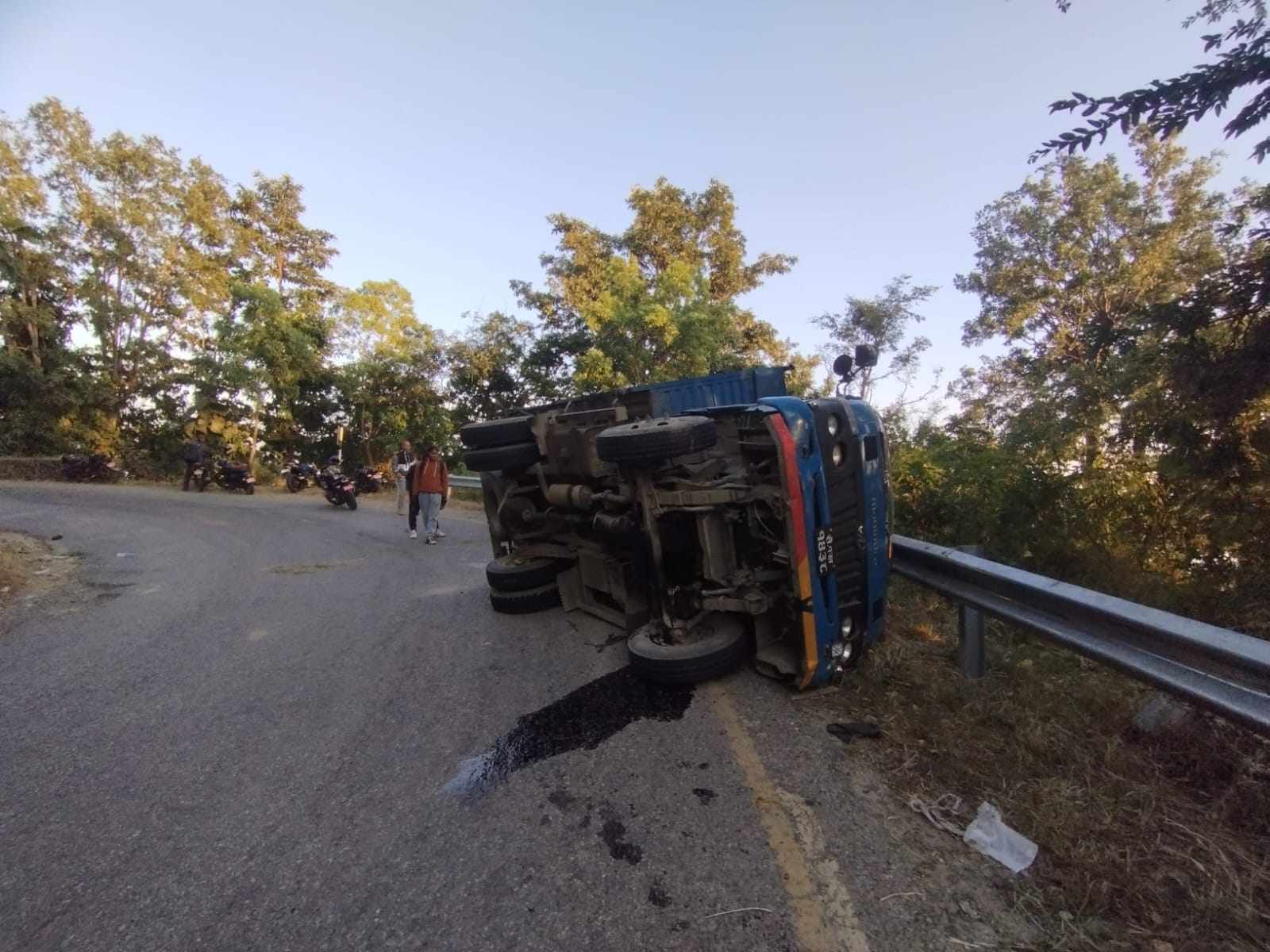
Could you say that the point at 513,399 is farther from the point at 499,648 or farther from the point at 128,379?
the point at 499,648

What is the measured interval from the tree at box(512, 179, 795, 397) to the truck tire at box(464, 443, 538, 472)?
1169cm

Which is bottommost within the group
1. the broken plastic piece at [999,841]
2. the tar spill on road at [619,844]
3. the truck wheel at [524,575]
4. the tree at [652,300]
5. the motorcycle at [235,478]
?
the broken plastic piece at [999,841]

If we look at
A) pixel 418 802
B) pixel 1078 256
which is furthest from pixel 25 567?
pixel 1078 256

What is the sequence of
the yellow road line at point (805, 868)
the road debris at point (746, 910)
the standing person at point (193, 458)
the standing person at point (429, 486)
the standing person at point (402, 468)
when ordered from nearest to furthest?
the yellow road line at point (805, 868) → the road debris at point (746, 910) → the standing person at point (429, 486) → the standing person at point (402, 468) → the standing person at point (193, 458)

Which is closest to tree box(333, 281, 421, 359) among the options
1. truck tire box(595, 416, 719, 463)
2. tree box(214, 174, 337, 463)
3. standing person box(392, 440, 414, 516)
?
tree box(214, 174, 337, 463)

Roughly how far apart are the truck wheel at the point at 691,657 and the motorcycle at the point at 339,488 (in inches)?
496

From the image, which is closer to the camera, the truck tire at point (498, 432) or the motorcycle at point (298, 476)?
the truck tire at point (498, 432)

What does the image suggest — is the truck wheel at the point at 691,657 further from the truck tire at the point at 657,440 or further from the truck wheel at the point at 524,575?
the truck wheel at the point at 524,575

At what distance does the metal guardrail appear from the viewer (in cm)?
204

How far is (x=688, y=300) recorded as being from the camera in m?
17.5

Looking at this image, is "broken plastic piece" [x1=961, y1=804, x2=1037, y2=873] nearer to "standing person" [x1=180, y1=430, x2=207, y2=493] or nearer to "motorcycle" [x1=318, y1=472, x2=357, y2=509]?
"motorcycle" [x1=318, y1=472, x2=357, y2=509]

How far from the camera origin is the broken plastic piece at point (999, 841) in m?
2.16

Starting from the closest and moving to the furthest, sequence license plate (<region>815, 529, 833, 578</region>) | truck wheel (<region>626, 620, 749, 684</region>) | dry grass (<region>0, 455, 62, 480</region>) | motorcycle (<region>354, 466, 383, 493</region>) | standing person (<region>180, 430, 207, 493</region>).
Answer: license plate (<region>815, 529, 833, 578</region>) < truck wheel (<region>626, 620, 749, 684</region>) < standing person (<region>180, 430, 207, 493</region>) < motorcycle (<region>354, 466, 383, 493</region>) < dry grass (<region>0, 455, 62, 480</region>)

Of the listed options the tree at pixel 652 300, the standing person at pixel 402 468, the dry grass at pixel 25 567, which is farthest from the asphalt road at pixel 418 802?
the tree at pixel 652 300
